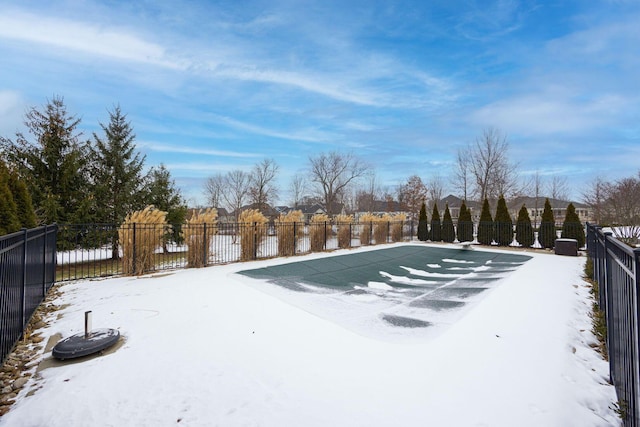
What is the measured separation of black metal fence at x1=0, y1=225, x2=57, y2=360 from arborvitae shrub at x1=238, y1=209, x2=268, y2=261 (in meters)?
4.96

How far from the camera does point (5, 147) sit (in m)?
11.7

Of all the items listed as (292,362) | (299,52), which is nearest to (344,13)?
(299,52)

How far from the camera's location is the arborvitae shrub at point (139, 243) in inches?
303

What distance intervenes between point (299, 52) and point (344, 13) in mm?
3288

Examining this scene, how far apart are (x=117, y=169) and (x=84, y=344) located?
1316cm

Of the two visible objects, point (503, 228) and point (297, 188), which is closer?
point (503, 228)

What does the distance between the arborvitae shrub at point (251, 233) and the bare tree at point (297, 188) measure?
92.7 feet

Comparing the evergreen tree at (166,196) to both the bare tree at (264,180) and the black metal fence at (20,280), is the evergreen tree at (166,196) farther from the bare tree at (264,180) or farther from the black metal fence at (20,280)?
the bare tree at (264,180)

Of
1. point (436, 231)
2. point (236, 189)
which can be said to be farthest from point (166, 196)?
Result: point (236, 189)

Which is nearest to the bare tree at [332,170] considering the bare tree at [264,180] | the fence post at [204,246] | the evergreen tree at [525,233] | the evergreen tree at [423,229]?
the bare tree at [264,180]

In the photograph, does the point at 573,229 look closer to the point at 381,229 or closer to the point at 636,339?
the point at 381,229

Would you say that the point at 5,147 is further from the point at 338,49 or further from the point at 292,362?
the point at 292,362

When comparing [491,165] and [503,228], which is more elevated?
[491,165]

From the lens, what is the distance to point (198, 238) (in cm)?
881
